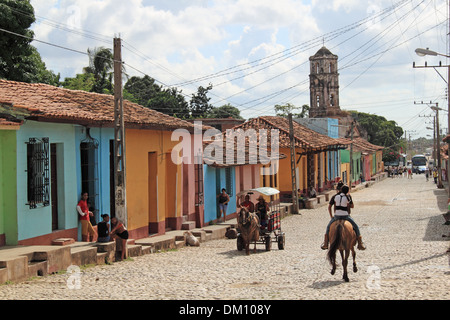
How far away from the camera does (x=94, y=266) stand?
12781 millimetres

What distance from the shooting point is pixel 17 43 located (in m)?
23.4

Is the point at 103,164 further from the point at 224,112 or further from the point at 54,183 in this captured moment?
the point at 224,112

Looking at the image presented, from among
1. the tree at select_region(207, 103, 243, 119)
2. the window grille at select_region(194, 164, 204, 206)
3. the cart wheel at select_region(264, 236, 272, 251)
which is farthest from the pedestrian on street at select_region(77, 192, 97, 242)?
the tree at select_region(207, 103, 243, 119)

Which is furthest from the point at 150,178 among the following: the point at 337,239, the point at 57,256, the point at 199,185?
the point at 337,239

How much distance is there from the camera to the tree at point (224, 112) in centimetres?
5682

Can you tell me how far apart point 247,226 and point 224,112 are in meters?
44.4

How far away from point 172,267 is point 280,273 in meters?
2.39

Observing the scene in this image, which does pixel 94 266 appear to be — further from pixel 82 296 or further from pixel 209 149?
pixel 209 149

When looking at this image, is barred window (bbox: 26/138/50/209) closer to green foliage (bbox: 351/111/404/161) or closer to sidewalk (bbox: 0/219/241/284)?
sidewalk (bbox: 0/219/241/284)

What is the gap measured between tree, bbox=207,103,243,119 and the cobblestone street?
1485 inches

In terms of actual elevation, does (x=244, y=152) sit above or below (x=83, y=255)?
above

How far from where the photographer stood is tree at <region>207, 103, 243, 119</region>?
186 feet

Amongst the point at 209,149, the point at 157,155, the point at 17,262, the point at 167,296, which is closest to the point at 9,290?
the point at 17,262

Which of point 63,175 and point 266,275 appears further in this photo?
point 63,175
